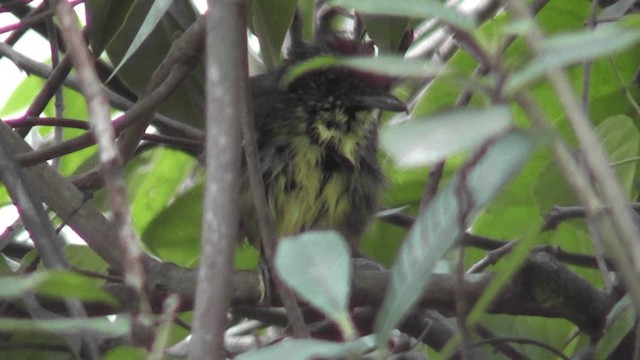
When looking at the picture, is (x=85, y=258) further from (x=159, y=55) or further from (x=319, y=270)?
(x=319, y=270)

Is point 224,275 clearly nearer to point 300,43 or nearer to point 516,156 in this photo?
point 516,156

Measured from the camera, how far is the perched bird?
2.83 metres

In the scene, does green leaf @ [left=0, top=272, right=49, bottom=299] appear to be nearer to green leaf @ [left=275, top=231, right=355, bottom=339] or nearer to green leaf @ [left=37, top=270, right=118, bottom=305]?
green leaf @ [left=37, top=270, right=118, bottom=305]

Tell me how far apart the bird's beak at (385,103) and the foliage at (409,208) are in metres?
0.12

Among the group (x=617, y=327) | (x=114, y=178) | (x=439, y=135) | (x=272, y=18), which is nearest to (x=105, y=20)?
(x=272, y=18)

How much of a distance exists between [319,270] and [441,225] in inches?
4.5

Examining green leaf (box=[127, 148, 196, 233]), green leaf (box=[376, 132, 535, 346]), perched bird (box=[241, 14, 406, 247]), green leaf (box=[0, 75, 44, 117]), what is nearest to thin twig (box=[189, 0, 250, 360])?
green leaf (box=[376, 132, 535, 346])

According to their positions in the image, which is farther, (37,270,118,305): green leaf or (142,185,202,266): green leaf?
(142,185,202,266): green leaf

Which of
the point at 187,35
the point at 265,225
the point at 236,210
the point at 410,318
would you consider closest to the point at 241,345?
the point at 410,318

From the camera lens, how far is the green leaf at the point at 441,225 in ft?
3.16

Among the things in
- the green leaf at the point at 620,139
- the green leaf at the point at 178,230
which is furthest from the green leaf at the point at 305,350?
the green leaf at the point at 178,230

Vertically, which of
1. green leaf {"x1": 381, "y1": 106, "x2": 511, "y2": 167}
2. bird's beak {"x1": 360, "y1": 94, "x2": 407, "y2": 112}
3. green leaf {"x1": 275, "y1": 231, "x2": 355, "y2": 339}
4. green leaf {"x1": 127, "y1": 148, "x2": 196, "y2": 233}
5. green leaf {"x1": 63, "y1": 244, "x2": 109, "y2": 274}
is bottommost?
green leaf {"x1": 275, "y1": 231, "x2": 355, "y2": 339}

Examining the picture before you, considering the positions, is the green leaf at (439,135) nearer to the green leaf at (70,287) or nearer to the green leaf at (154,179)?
the green leaf at (70,287)

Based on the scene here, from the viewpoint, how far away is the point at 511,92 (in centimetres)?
85
